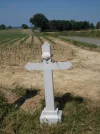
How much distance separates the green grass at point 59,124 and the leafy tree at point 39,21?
100761mm

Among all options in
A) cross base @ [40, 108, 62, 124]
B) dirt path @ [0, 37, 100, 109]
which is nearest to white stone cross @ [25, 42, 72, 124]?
cross base @ [40, 108, 62, 124]

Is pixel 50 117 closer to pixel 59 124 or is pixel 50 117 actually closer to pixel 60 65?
pixel 59 124

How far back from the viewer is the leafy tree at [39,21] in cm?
10544

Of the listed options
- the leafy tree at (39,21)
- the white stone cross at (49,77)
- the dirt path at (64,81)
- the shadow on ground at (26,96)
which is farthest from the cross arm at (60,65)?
the leafy tree at (39,21)

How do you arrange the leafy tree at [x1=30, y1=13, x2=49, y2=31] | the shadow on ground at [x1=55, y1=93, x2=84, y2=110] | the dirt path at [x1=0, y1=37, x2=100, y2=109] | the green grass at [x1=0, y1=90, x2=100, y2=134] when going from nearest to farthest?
the green grass at [x1=0, y1=90, x2=100, y2=134] < the shadow on ground at [x1=55, y1=93, x2=84, y2=110] < the dirt path at [x1=0, y1=37, x2=100, y2=109] < the leafy tree at [x1=30, y1=13, x2=49, y2=31]

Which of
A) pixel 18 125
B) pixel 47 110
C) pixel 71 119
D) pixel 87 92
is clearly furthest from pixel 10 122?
pixel 87 92

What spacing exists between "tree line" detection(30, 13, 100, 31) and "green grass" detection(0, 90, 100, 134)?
320 feet

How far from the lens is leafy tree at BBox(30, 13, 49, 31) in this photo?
346 ft

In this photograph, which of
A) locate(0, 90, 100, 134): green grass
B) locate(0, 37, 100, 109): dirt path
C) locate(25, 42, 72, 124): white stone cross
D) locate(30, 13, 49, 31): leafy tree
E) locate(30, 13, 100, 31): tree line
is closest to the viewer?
locate(0, 90, 100, 134): green grass

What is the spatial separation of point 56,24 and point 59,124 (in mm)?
100350

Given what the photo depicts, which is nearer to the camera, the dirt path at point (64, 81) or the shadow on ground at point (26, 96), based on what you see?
the shadow on ground at point (26, 96)

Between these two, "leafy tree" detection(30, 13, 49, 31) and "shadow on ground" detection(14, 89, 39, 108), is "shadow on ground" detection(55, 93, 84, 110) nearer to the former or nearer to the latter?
"shadow on ground" detection(14, 89, 39, 108)

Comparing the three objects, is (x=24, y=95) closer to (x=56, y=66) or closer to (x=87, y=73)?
(x=56, y=66)

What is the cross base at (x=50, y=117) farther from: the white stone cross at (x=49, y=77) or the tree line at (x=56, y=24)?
the tree line at (x=56, y=24)
